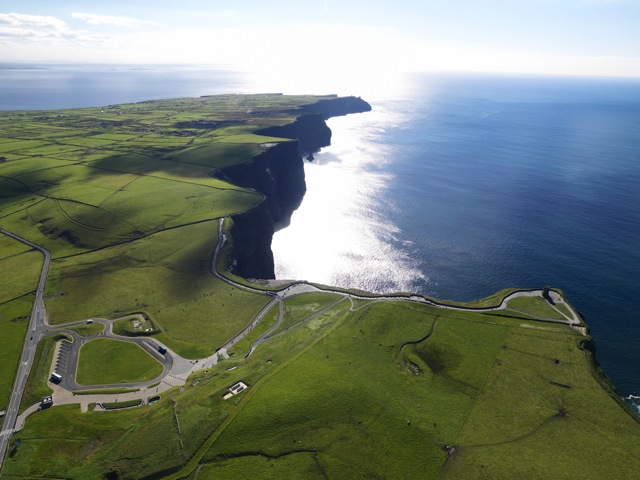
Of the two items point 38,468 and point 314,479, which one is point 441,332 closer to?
point 314,479

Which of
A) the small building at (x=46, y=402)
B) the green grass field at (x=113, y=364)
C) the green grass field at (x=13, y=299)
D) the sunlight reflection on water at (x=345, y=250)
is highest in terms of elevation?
the green grass field at (x=13, y=299)

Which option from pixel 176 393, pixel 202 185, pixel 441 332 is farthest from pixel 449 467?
pixel 202 185

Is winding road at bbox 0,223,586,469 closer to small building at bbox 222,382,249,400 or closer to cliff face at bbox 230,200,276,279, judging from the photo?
small building at bbox 222,382,249,400

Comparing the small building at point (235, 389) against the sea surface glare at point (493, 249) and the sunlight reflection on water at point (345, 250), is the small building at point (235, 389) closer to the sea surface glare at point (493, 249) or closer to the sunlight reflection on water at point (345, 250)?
the sunlight reflection on water at point (345, 250)

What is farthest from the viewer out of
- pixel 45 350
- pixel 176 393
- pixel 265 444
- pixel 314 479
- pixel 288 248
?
pixel 288 248

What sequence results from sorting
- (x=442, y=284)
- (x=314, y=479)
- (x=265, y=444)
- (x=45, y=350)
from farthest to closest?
(x=442, y=284) → (x=45, y=350) → (x=265, y=444) → (x=314, y=479)

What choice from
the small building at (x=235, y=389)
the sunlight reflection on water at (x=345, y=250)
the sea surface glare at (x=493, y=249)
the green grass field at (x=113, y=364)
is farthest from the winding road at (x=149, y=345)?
the sunlight reflection on water at (x=345, y=250)
